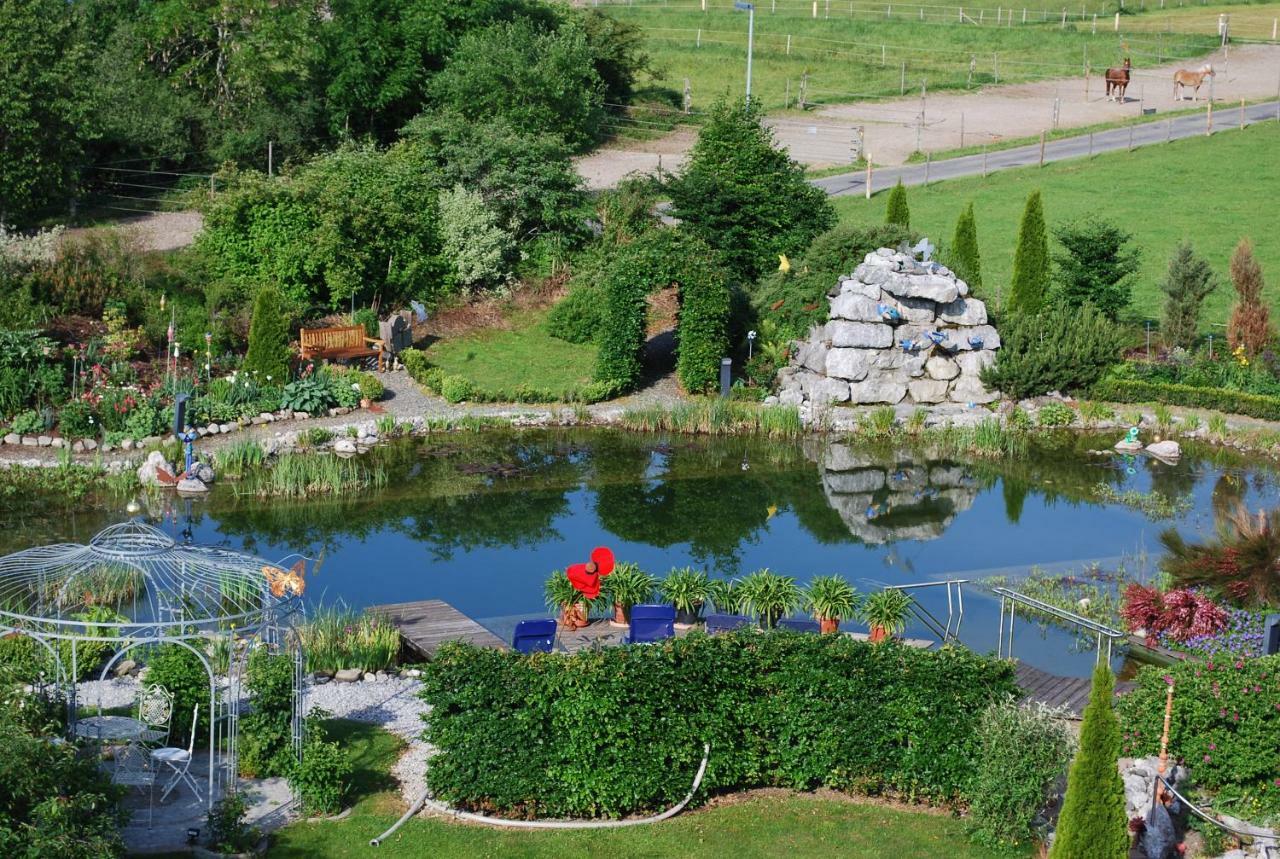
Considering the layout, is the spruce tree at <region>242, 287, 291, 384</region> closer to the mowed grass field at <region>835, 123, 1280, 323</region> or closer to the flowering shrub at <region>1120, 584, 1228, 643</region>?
the flowering shrub at <region>1120, 584, 1228, 643</region>

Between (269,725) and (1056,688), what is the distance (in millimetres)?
8142

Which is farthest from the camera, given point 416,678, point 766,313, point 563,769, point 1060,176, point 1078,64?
point 1078,64

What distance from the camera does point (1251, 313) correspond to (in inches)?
1216

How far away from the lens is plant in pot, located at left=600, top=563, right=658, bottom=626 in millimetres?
18516

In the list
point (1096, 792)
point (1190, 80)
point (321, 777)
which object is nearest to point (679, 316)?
point (321, 777)

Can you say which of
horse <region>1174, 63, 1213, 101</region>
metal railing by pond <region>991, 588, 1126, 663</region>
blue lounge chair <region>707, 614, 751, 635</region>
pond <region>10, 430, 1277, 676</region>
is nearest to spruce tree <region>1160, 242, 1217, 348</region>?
pond <region>10, 430, 1277, 676</region>

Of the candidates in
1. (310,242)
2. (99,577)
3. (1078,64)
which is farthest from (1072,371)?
(1078,64)

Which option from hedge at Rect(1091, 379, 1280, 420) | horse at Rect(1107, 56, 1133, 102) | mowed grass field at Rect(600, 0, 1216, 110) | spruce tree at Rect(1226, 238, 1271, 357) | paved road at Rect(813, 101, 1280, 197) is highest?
mowed grass field at Rect(600, 0, 1216, 110)

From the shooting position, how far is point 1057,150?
47406 mm

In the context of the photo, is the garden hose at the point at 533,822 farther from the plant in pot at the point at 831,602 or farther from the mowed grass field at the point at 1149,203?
the mowed grass field at the point at 1149,203

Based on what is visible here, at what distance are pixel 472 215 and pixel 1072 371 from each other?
12.7 m

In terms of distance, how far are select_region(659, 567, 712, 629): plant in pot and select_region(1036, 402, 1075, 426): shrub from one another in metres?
12.0

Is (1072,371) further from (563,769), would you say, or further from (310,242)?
(563,769)

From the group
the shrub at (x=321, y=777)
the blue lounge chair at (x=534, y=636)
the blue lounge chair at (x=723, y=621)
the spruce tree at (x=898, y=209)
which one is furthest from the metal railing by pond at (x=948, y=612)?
the spruce tree at (x=898, y=209)
